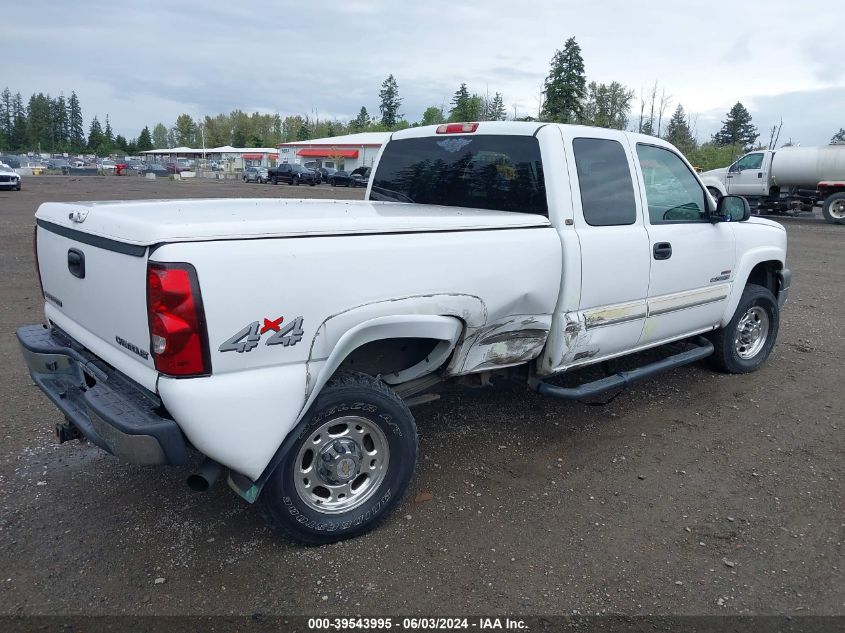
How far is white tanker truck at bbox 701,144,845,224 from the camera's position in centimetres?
2142

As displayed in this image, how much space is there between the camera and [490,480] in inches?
155

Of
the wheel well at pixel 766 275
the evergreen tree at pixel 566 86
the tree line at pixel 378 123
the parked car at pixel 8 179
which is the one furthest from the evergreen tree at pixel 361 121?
the wheel well at pixel 766 275

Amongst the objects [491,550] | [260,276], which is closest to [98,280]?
[260,276]

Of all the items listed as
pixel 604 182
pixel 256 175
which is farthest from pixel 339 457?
pixel 256 175

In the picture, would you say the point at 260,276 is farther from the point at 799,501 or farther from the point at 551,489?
the point at 799,501

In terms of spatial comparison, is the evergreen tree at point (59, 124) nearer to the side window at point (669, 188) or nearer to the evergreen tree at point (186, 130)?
the evergreen tree at point (186, 130)

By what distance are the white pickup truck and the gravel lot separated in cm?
37

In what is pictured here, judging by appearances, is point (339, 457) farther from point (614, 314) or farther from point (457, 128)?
point (457, 128)

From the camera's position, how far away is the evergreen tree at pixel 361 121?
110500 millimetres

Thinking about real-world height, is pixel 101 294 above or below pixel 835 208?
above

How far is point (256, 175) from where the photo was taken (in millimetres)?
55625

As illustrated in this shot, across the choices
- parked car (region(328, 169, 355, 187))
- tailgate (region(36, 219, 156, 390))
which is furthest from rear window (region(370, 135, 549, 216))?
parked car (region(328, 169, 355, 187))

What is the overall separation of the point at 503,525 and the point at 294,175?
1935 inches

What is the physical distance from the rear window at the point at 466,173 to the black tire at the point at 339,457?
159cm
